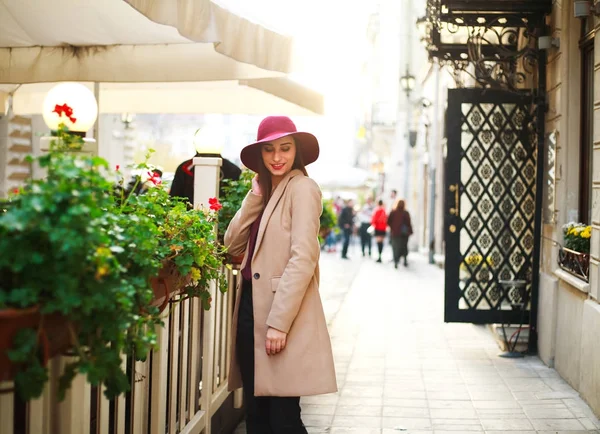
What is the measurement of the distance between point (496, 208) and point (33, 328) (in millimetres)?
7291

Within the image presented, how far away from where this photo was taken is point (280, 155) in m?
4.00

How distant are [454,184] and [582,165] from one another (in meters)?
1.57

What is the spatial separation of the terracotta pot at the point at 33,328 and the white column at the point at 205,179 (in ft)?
8.17

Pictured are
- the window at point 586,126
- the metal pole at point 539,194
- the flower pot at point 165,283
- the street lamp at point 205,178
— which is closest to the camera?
the flower pot at point 165,283

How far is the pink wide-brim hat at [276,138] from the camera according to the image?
3977 mm

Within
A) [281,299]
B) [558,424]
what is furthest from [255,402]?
[558,424]

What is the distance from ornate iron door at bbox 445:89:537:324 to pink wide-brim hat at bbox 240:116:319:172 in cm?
480

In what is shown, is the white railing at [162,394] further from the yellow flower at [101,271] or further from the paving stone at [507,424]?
the paving stone at [507,424]

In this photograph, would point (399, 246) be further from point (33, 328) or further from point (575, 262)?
point (33, 328)

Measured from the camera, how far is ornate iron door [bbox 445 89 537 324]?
28.4 feet

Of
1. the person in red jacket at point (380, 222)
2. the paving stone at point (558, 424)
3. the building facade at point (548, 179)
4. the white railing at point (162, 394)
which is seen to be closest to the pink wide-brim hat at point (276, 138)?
the white railing at point (162, 394)

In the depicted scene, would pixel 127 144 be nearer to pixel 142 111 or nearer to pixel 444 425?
pixel 142 111

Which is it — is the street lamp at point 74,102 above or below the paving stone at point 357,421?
above

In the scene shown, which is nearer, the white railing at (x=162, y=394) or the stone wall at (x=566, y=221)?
the white railing at (x=162, y=394)
